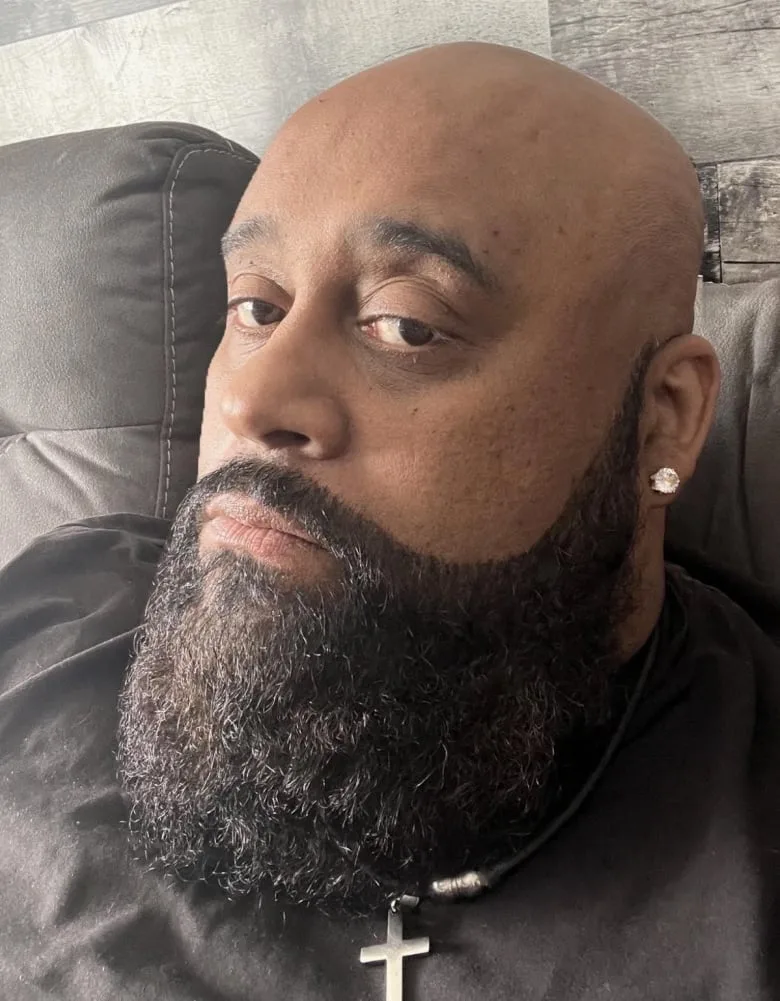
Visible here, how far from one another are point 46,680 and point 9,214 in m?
0.60

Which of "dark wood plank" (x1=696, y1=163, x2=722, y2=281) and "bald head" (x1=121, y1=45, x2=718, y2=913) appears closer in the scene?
"bald head" (x1=121, y1=45, x2=718, y2=913)

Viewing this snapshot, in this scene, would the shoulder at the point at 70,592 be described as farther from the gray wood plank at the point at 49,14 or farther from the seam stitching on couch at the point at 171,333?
the gray wood plank at the point at 49,14

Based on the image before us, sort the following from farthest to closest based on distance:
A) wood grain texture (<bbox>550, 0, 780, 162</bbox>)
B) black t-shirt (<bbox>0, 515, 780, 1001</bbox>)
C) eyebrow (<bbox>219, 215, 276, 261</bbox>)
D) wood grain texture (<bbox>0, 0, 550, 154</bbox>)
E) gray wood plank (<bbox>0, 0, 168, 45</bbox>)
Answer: gray wood plank (<bbox>0, 0, 168, 45</bbox>) < wood grain texture (<bbox>0, 0, 550, 154</bbox>) < wood grain texture (<bbox>550, 0, 780, 162</bbox>) < eyebrow (<bbox>219, 215, 276, 261</bbox>) < black t-shirt (<bbox>0, 515, 780, 1001</bbox>)

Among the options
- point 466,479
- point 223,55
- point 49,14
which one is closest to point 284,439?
point 466,479

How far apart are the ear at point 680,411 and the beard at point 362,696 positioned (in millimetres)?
39

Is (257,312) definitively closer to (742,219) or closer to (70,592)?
(70,592)

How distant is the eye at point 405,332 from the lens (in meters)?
0.68

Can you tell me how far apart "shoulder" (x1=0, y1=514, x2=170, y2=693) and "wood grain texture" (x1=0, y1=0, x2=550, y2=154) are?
0.71 meters

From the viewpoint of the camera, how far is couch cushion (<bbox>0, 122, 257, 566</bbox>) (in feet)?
3.42

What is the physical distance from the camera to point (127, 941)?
0.68 meters

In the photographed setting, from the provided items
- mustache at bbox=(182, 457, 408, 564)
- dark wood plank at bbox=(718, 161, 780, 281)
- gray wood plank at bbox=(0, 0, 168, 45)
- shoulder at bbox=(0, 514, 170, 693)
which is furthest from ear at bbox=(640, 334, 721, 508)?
gray wood plank at bbox=(0, 0, 168, 45)

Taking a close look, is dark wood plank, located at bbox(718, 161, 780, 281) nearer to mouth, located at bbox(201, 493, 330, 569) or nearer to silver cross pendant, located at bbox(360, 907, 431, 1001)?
mouth, located at bbox(201, 493, 330, 569)

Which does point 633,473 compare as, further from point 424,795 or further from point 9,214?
point 9,214

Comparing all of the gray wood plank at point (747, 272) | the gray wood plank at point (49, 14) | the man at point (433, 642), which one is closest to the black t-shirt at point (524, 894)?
the man at point (433, 642)
